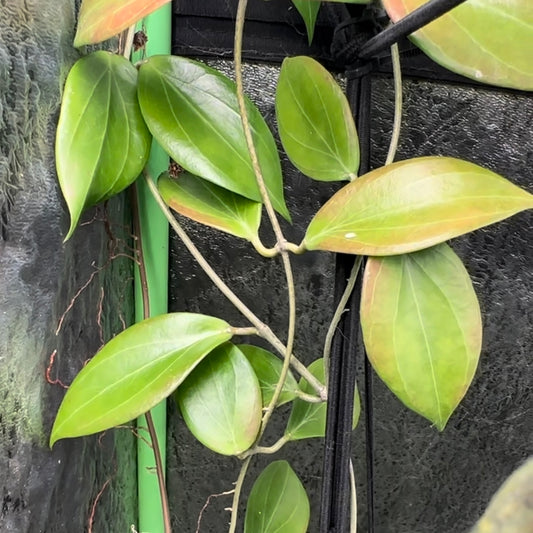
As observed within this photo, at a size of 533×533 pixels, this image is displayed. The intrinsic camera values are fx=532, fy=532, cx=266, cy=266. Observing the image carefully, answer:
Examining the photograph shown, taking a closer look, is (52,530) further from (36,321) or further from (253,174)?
(253,174)

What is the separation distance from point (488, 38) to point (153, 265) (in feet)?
1.26

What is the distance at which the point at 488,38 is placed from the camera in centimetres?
28

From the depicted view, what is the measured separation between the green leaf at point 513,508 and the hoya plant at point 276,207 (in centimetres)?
17

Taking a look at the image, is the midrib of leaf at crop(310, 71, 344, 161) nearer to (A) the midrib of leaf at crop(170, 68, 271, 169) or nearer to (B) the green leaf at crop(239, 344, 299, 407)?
(A) the midrib of leaf at crop(170, 68, 271, 169)

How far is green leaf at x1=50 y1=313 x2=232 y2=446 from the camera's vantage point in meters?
0.34

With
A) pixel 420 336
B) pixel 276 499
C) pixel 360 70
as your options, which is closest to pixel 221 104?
pixel 360 70

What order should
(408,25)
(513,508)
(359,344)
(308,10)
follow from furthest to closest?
1. (359,344)
2. (308,10)
3. (408,25)
4. (513,508)

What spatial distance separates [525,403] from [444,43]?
0.53 meters

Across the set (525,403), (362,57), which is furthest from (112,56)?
(525,403)

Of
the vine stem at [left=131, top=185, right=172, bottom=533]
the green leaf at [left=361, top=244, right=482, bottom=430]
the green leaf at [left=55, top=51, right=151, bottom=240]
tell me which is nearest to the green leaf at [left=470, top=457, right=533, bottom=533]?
the green leaf at [left=361, top=244, right=482, bottom=430]

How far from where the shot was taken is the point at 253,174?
39 cm

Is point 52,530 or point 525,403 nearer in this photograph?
point 52,530

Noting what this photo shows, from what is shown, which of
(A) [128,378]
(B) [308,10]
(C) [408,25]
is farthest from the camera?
(B) [308,10]

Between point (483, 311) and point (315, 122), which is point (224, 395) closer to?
point (315, 122)
